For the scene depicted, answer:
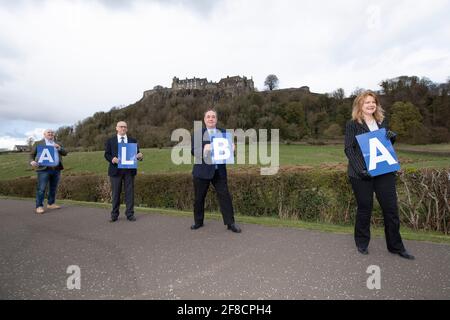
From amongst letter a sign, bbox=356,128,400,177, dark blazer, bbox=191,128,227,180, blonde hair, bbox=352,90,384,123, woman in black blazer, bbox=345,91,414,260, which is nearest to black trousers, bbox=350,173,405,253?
woman in black blazer, bbox=345,91,414,260

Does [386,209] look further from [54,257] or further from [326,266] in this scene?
[54,257]

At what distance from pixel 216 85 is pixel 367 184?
6517 inches

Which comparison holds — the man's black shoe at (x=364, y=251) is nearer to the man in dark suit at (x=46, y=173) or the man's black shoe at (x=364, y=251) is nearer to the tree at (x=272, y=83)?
the man in dark suit at (x=46, y=173)

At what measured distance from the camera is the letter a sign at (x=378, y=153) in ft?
13.6

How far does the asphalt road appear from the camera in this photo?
9.79 feet

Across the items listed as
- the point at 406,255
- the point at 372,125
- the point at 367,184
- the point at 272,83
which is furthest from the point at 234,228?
the point at 272,83

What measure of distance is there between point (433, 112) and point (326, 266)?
92.6 meters

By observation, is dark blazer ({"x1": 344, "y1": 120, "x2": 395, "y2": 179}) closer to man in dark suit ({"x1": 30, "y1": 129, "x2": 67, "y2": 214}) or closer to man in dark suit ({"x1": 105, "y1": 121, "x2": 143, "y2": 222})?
man in dark suit ({"x1": 105, "y1": 121, "x2": 143, "y2": 222})

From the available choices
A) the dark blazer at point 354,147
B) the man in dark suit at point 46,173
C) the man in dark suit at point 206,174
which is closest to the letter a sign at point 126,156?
the man in dark suit at point 206,174

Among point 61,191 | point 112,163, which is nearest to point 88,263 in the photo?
point 112,163

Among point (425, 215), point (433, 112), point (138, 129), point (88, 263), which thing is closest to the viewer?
point (88, 263)

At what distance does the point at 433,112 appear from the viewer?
77.8 m

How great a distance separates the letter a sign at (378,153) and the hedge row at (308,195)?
268 cm

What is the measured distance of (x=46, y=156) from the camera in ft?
27.0
